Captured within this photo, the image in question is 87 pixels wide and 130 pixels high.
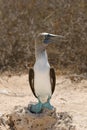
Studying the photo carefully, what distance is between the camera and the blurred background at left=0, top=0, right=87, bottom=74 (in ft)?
36.0

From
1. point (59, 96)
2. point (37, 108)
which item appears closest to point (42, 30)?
point (59, 96)

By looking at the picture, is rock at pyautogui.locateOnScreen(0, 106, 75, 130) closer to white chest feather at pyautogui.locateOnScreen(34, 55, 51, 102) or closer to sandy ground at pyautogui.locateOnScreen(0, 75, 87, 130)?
white chest feather at pyautogui.locateOnScreen(34, 55, 51, 102)

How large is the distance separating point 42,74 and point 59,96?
3.45 meters

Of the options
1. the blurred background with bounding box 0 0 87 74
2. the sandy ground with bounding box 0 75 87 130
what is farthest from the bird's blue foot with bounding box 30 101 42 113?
the blurred background with bounding box 0 0 87 74

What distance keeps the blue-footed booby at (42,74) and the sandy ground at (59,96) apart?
51.3 inches

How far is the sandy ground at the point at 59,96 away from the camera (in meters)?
7.89

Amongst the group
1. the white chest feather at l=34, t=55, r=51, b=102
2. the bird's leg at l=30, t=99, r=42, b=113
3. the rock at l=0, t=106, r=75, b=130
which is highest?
the white chest feather at l=34, t=55, r=51, b=102

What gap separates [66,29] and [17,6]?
147 centimetres

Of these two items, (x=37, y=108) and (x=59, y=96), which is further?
(x=59, y=96)

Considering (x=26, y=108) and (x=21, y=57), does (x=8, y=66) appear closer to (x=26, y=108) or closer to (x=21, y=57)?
(x=21, y=57)

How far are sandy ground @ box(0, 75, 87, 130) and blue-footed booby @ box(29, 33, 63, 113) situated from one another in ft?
4.27

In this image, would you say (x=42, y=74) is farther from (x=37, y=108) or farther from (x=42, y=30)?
(x=42, y=30)

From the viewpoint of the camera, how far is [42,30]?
37.9 ft

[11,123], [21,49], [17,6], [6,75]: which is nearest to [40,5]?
[17,6]
